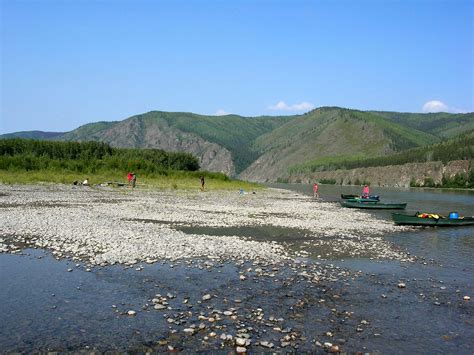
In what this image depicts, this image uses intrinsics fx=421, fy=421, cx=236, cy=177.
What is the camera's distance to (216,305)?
13.9m

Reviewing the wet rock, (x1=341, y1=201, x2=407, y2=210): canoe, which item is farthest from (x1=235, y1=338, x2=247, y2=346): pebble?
(x1=341, y1=201, x2=407, y2=210): canoe

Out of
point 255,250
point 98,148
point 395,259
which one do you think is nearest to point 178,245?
point 255,250

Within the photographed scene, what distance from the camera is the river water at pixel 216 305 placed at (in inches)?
439

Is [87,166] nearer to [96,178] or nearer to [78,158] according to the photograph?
[96,178]

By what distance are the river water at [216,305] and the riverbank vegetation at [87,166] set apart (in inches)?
2670

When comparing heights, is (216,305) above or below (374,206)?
below

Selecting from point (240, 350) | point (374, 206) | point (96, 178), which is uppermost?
point (96, 178)

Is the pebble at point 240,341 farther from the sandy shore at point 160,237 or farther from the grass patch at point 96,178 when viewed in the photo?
the grass patch at point 96,178

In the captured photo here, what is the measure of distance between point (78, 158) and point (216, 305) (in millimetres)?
128402

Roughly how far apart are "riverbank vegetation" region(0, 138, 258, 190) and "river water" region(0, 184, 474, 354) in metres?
67.8

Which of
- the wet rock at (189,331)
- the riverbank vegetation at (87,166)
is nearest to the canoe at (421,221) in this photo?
the wet rock at (189,331)

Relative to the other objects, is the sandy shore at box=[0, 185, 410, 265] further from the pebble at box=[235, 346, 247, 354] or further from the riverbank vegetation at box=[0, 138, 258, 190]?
the riverbank vegetation at box=[0, 138, 258, 190]

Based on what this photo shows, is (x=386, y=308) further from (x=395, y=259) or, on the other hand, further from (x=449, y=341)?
(x=395, y=259)

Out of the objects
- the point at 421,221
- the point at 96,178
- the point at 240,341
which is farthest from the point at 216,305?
the point at 96,178
